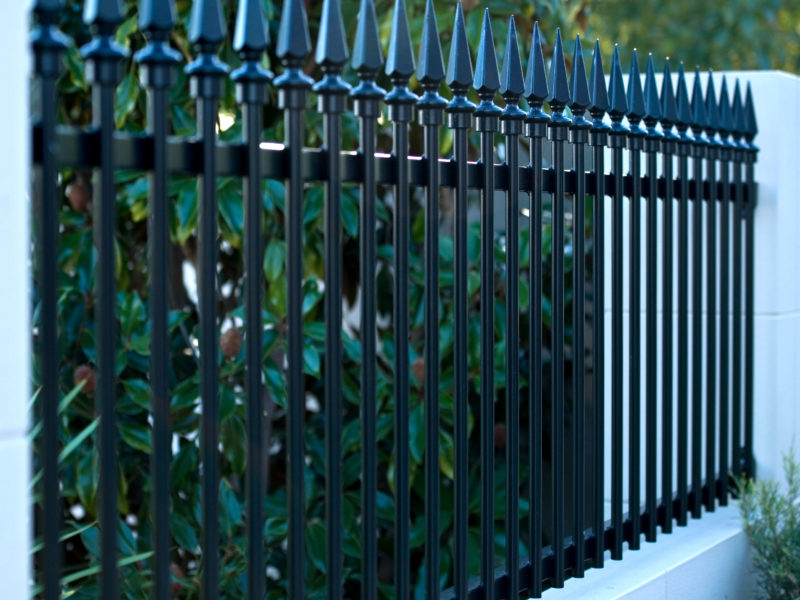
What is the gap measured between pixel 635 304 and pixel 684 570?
0.77 m

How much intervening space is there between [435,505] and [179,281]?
1.89 metres

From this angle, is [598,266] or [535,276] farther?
[598,266]

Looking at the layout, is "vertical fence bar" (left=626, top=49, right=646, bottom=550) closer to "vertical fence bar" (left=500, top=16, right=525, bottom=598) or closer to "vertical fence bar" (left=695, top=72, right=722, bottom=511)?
"vertical fence bar" (left=695, top=72, right=722, bottom=511)

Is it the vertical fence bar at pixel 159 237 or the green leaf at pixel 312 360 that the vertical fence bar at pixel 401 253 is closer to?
the vertical fence bar at pixel 159 237

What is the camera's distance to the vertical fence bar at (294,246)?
215 centimetres

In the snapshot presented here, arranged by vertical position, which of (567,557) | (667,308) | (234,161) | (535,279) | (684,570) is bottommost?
(684,570)

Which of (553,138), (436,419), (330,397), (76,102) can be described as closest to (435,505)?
(436,419)

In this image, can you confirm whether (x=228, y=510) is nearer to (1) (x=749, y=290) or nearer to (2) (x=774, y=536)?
(2) (x=774, y=536)

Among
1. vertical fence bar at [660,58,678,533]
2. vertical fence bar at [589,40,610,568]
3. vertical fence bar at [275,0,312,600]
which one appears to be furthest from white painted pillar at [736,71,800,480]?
vertical fence bar at [275,0,312,600]

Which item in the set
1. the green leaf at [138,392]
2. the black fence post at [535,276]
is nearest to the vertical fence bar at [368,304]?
the black fence post at [535,276]

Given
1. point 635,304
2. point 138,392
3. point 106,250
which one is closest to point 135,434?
point 138,392
